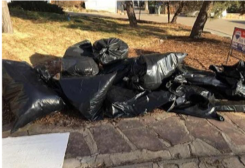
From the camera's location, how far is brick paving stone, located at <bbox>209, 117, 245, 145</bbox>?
9.23ft

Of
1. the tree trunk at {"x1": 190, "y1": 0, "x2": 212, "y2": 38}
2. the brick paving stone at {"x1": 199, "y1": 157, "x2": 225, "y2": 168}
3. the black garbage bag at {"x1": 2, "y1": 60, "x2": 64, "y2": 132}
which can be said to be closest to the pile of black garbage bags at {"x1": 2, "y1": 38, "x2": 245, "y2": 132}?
the black garbage bag at {"x1": 2, "y1": 60, "x2": 64, "y2": 132}

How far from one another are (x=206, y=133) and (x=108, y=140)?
3.96 feet

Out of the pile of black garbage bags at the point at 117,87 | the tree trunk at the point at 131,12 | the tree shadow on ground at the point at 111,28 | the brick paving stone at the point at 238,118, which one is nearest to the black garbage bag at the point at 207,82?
the pile of black garbage bags at the point at 117,87

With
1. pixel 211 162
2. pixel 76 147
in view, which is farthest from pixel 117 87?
pixel 211 162

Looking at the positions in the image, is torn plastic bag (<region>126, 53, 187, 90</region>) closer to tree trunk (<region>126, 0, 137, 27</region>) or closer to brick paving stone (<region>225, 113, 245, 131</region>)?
brick paving stone (<region>225, 113, 245, 131</region>)

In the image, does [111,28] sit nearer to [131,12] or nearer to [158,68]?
[131,12]

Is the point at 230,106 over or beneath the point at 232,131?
over

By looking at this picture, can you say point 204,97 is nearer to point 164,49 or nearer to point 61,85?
point 61,85

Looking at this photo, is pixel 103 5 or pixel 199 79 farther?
pixel 103 5

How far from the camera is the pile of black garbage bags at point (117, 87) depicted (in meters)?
2.91

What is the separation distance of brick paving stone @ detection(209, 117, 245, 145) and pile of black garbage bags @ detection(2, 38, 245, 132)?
3.8 inches

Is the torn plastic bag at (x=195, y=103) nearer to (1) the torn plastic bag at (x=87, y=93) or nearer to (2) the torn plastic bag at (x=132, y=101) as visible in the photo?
(2) the torn plastic bag at (x=132, y=101)

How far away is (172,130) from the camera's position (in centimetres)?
294

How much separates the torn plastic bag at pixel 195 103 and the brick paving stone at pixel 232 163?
2.46 ft
